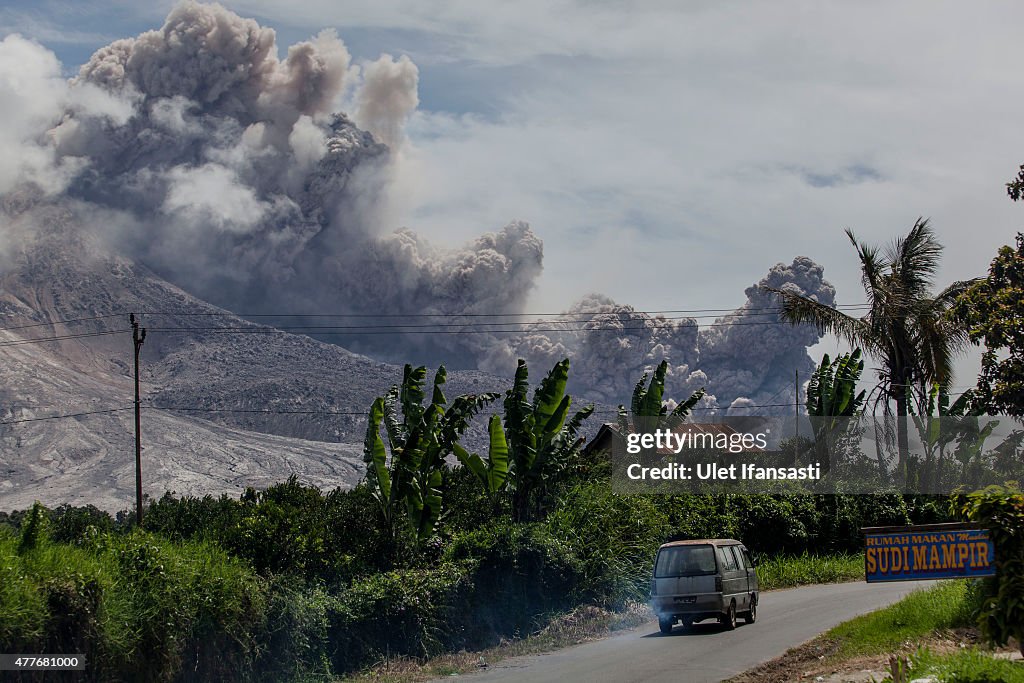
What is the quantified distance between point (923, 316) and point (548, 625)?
781 inches

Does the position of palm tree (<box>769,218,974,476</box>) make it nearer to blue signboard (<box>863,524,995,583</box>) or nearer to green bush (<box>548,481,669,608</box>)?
green bush (<box>548,481,669,608</box>)

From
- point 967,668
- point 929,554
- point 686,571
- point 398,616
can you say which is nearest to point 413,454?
point 398,616

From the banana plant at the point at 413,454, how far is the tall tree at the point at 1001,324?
14969mm

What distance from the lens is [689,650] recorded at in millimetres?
20656

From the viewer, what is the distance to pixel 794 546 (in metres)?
37.9

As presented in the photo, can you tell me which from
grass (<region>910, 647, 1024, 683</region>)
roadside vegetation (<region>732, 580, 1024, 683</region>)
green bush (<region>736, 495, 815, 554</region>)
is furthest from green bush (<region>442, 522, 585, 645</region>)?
grass (<region>910, 647, 1024, 683</region>)

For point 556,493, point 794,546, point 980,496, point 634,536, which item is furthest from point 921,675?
point 794,546

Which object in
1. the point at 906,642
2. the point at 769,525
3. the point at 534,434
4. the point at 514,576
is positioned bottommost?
the point at 906,642

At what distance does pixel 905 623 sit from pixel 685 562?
531cm

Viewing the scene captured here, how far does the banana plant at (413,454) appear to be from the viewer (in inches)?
1079

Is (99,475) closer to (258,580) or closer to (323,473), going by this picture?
(323,473)

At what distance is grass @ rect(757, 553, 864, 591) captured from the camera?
33.7 m

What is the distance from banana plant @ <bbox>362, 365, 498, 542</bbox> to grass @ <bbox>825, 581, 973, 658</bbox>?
1095 cm

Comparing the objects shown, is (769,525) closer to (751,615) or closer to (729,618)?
(751,615)
